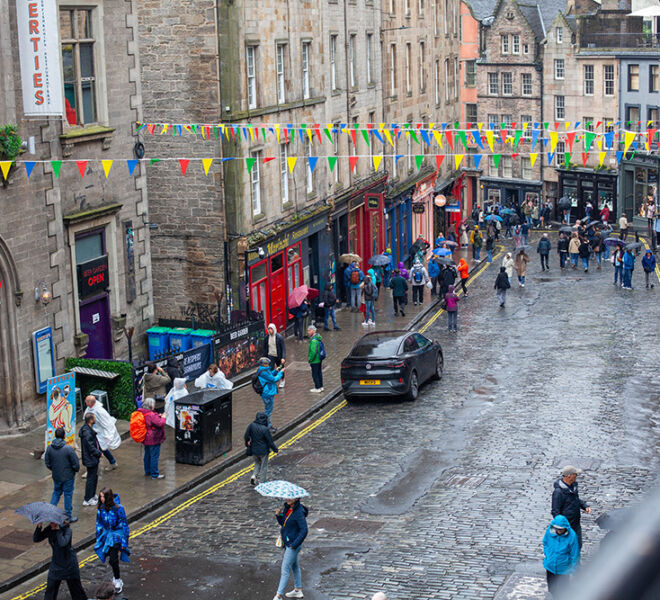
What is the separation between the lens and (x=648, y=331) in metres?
32.8

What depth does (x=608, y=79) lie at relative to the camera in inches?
2689

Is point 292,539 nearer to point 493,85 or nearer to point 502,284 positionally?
point 502,284

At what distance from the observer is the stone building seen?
2027 centimetres

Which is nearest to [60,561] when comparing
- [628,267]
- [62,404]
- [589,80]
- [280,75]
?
[62,404]

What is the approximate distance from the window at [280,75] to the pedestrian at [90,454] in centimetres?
1797

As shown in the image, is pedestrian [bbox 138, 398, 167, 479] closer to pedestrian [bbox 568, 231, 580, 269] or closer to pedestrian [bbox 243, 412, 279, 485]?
pedestrian [bbox 243, 412, 279, 485]

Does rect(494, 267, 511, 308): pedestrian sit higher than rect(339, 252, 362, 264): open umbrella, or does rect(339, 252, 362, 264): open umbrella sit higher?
rect(339, 252, 362, 264): open umbrella

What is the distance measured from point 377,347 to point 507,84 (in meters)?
56.3

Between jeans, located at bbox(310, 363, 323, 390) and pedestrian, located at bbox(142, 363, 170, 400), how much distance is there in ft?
13.8

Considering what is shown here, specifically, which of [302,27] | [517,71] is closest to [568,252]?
[302,27]

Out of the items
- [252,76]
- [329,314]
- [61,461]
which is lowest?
→ [329,314]

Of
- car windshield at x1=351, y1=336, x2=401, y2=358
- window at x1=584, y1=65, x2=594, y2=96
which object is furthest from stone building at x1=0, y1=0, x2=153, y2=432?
window at x1=584, y1=65, x2=594, y2=96

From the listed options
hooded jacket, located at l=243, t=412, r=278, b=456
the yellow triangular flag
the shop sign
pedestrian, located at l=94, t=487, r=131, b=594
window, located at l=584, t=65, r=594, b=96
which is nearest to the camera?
pedestrian, located at l=94, t=487, r=131, b=594

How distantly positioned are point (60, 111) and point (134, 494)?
7.80 metres
